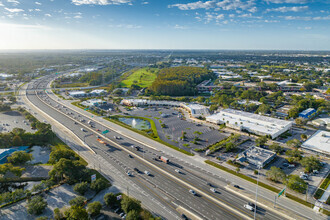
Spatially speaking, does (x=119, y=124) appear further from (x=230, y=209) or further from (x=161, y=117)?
(x=230, y=209)

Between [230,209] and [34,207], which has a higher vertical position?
[34,207]

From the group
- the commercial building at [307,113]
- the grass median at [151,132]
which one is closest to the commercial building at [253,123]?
the commercial building at [307,113]

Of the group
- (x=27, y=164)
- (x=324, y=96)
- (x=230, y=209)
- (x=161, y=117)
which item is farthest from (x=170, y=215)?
(x=324, y=96)

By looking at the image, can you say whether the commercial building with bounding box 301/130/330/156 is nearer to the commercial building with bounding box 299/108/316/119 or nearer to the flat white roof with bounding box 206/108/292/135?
the flat white roof with bounding box 206/108/292/135

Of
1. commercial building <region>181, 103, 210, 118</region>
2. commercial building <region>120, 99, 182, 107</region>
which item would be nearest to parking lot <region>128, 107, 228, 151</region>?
commercial building <region>181, 103, 210, 118</region>

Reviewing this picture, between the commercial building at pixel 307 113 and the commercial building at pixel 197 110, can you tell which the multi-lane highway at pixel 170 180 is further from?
the commercial building at pixel 307 113

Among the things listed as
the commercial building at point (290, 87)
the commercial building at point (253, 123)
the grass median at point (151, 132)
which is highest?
the commercial building at point (290, 87)
